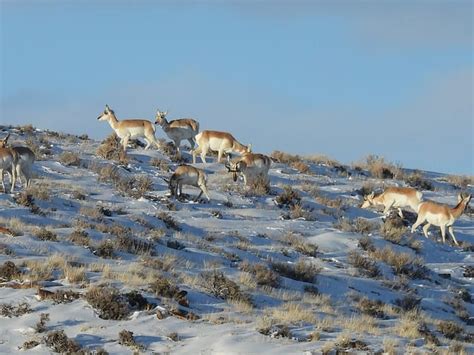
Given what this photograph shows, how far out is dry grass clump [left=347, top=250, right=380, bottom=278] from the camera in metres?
22.4

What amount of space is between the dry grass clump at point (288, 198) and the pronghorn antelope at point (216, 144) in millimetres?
4803

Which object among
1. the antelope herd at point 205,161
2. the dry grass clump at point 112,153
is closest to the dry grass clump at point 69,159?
the dry grass clump at point 112,153

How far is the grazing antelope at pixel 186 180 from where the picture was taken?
27156 mm

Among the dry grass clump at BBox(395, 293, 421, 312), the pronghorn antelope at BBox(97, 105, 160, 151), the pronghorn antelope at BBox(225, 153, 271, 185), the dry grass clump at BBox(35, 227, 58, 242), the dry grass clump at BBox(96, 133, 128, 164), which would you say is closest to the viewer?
the dry grass clump at BBox(395, 293, 421, 312)

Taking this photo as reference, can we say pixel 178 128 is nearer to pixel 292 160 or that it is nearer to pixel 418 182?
pixel 292 160

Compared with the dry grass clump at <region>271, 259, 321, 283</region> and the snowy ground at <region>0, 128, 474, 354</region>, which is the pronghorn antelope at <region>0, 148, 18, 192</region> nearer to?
the snowy ground at <region>0, 128, 474, 354</region>

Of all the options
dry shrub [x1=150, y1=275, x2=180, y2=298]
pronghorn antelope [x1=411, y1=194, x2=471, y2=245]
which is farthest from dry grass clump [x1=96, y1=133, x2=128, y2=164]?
dry shrub [x1=150, y1=275, x2=180, y2=298]

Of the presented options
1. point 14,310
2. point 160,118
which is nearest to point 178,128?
point 160,118

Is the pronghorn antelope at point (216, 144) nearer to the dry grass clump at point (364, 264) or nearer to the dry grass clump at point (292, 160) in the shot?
the dry grass clump at point (292, 160)

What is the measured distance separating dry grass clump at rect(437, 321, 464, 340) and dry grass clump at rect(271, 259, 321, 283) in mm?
3328

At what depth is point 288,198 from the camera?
28594 mm

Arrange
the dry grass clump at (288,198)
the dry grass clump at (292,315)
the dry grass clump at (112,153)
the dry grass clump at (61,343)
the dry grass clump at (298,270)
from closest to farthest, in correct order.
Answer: the dry grass clump at (61,343)
the dry grass clump at (292,315)
the dry grass clump at (298,270)
the dry grass clump at (288,198)
the dry grass clump at (112,153)

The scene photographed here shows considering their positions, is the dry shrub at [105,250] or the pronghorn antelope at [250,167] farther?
the pronghorn antelope at [250,167]

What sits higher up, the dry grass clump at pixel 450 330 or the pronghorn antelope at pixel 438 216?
the pronghorn antelope at pixel 438 216
